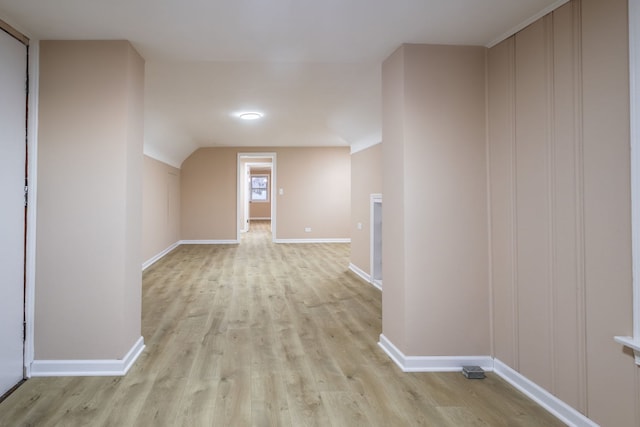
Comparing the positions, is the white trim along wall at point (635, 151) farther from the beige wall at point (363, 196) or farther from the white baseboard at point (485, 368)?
the beige wall at point (363, 196)

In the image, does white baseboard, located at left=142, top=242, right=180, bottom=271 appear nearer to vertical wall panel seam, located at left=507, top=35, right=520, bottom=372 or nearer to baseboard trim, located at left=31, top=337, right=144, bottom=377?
baseboard trim, located at left=31, top=337, right=144, bottom=377

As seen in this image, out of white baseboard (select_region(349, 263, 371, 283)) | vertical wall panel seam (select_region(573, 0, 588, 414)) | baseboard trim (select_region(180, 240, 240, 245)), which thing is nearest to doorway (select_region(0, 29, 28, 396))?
→ vertical wall panel seam (select_region(573, 0, 588, 414))

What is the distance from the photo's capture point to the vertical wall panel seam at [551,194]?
1.95 metres

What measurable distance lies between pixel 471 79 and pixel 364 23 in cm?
89

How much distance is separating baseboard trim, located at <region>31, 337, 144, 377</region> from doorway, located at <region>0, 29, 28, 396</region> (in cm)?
10

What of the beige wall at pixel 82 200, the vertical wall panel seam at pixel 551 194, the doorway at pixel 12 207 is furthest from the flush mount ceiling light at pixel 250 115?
the vertical wall panel seam at pixel 551 194

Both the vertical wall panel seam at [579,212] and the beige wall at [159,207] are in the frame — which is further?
the beige wall at [159,207]

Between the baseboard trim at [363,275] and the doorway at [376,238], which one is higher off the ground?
the doorway at [376,238]

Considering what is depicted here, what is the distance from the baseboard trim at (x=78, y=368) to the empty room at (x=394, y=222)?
13 mm

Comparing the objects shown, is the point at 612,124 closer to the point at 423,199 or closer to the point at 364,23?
the point at 423,199

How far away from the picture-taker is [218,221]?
8.84 meters

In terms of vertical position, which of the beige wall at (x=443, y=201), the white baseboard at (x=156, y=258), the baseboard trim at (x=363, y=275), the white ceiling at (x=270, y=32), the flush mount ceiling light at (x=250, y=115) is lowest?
the baseboard trim at (x=363, y=275)

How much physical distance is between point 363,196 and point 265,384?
3.62 m

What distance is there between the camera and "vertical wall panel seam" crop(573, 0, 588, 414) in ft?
5.84
